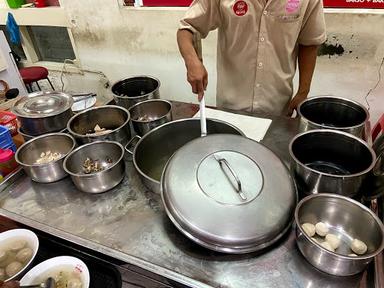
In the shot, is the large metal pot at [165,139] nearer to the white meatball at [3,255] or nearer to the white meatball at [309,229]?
the white meatball at [309,229]

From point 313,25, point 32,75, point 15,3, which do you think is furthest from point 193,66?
point 15,3

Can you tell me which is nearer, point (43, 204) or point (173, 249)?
point (173, 249)

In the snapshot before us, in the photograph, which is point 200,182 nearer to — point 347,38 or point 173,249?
point 173,249

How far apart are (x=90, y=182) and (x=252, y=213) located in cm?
68

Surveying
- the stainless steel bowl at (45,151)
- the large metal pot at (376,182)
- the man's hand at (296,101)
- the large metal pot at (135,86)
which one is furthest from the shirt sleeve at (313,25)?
the stainless steel bowl at (45,151)

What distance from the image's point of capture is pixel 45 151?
1.51m

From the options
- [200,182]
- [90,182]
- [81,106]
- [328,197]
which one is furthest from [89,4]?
[328,197]

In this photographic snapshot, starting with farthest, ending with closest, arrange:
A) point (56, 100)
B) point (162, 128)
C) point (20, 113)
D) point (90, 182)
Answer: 1. point (56, 100)
2. point (20, 113)
3. point (162, 128)
4. point (90, 182)

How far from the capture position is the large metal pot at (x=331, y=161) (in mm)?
1025

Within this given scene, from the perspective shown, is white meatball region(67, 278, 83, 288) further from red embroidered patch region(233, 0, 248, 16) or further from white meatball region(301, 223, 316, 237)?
red embroidered patch region(233, 0, 248, 16)

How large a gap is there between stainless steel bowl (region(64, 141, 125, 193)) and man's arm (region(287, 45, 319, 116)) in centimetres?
106

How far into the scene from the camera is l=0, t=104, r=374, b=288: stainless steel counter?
928 millimetres

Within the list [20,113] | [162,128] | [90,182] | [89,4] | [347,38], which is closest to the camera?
[90,182]

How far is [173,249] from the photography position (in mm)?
1027
